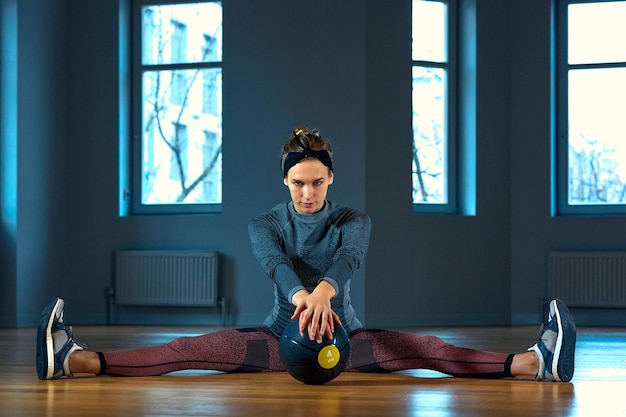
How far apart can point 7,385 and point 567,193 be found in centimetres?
527

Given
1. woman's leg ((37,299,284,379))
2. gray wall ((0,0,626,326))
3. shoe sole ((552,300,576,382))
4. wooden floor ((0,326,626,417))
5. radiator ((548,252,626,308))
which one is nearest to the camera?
wooden floor ((0,326,626,417))

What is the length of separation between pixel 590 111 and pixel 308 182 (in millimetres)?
4743

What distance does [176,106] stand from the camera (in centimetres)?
746

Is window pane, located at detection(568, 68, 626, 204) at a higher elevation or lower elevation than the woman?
higher

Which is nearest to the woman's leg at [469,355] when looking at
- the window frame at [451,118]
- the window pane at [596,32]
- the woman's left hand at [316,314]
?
the woman's left hand at [316,314]

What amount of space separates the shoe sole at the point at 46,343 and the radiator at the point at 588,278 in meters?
4.78

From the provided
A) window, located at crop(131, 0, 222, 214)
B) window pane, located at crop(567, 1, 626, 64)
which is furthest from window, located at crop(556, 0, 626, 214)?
window, located at crop(131, 0, 222, 214)

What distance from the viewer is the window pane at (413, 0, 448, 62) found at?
7.22 m

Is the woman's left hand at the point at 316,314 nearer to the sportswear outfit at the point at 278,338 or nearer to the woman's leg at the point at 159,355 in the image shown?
the sportswear outfit at the point at 278,338

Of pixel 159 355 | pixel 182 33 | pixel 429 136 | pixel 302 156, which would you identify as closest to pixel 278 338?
pixel 159 355

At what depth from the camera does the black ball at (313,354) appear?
2881 millimetres

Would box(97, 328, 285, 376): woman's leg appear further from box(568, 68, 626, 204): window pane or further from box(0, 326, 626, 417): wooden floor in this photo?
box(568, 68, 626, 204): window pane

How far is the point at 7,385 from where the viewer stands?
3.08 meters

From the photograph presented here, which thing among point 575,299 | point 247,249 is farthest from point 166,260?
point 575,299
